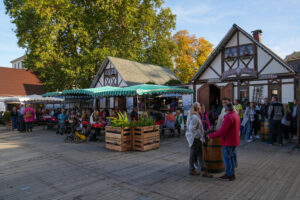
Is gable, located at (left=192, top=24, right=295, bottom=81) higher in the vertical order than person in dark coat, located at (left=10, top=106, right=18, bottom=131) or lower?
higher

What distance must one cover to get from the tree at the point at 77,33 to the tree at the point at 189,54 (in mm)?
5664

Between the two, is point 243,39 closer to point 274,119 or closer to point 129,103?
point 274,119

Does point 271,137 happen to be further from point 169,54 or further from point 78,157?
point 169,54

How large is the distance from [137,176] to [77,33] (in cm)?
2087

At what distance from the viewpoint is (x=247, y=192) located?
3.98 meters

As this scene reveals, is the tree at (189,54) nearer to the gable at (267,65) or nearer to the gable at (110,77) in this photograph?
the gable at (110,77)

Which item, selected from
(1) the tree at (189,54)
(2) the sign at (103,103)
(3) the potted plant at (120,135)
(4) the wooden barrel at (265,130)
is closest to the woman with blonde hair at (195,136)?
(3) the potted plant at (120,135)

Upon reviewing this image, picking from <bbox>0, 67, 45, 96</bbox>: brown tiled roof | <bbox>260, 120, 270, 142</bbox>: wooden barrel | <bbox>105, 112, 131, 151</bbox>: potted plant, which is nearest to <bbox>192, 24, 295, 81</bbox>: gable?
<bbox>260, 120, 270, 142</bbox>: wooden barrel

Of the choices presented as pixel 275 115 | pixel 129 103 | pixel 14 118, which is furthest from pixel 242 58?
pixel 14 118

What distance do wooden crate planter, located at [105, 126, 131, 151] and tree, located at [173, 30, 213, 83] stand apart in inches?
1094

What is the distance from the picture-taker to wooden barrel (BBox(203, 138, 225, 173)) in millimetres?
4969

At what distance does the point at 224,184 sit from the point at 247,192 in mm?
509

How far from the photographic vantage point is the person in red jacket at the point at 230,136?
445 cm

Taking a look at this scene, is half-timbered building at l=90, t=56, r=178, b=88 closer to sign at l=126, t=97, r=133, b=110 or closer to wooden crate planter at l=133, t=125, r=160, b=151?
sign at l=126, t=97, r=133, b=110
